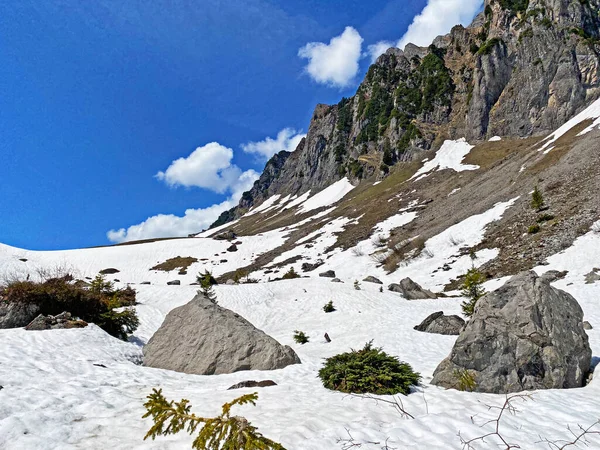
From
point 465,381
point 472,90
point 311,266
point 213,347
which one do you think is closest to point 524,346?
point 465,381

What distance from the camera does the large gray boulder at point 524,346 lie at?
322 inches

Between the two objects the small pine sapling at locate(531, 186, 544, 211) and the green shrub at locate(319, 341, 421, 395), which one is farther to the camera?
the small pine sapling at locate(531, 186, 544, 211)

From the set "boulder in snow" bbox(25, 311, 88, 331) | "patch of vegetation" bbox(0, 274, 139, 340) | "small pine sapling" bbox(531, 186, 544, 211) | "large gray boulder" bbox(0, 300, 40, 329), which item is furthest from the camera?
"small pine sapling" bbox(531, 186, 544, 211)

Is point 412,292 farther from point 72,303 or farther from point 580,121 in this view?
point 580,121

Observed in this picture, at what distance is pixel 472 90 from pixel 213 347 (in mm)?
102260

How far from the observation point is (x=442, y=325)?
17.2 metres

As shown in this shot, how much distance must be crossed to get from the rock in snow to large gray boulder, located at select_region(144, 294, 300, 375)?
8631mm

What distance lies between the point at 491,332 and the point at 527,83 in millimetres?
89851

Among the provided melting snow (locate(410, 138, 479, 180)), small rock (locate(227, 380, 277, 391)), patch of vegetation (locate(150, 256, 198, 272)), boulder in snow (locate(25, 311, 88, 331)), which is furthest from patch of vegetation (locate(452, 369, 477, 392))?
melting snow (locate(410, 138, 479, 180))

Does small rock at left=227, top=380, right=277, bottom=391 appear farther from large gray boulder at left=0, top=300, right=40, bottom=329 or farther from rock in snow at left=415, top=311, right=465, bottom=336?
rock in snow at left=415, top=311, right=465, bottom=336

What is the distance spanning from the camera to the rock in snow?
16922mm

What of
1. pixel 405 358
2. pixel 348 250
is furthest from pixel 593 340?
pixel 348 250

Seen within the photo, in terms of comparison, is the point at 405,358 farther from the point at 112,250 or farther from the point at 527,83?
the point at 527,83

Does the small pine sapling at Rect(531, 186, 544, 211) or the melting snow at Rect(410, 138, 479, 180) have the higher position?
the melting snow at Rect(410, 138, 479, 180)
